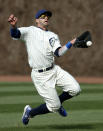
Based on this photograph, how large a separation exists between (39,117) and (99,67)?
8654 millimetres

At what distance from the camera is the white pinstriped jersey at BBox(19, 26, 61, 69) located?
6.56 metres

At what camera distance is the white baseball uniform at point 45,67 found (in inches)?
258

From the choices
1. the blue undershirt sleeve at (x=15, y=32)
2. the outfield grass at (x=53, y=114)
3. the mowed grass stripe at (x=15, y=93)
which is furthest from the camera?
the mowed grass stripe at (x=15, y=93)

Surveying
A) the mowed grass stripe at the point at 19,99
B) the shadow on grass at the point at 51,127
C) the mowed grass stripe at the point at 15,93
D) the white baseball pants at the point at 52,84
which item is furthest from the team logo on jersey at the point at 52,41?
the mowed grass stripe at the point at 15,93

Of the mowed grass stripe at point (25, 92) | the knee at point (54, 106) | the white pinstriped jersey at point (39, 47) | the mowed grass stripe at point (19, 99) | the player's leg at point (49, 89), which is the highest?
the white pinstriped jersey at point (39, 47)

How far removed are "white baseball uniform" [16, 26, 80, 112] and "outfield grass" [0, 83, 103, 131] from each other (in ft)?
1.37

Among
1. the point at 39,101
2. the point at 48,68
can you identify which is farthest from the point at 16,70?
the point at 48,68

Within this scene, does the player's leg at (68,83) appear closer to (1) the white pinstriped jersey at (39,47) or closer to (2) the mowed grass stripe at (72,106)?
(1) the white pinstriped jersey at (39,47)

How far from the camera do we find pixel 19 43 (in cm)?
1656

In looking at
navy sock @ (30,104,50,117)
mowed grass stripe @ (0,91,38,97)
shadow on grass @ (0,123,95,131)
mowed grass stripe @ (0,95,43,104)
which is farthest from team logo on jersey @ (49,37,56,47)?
mowed grass stripe @ (0,91,38,97)

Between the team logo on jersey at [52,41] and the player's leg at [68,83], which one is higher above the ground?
the team logo on jersey at [52,41]

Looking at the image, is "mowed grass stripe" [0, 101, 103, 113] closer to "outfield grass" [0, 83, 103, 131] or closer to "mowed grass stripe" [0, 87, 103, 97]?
"outfield grass" [0, 83, 103, 131]

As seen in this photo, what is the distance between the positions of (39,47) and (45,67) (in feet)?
0.90

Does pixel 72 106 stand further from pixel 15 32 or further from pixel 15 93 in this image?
pixel 15 32
